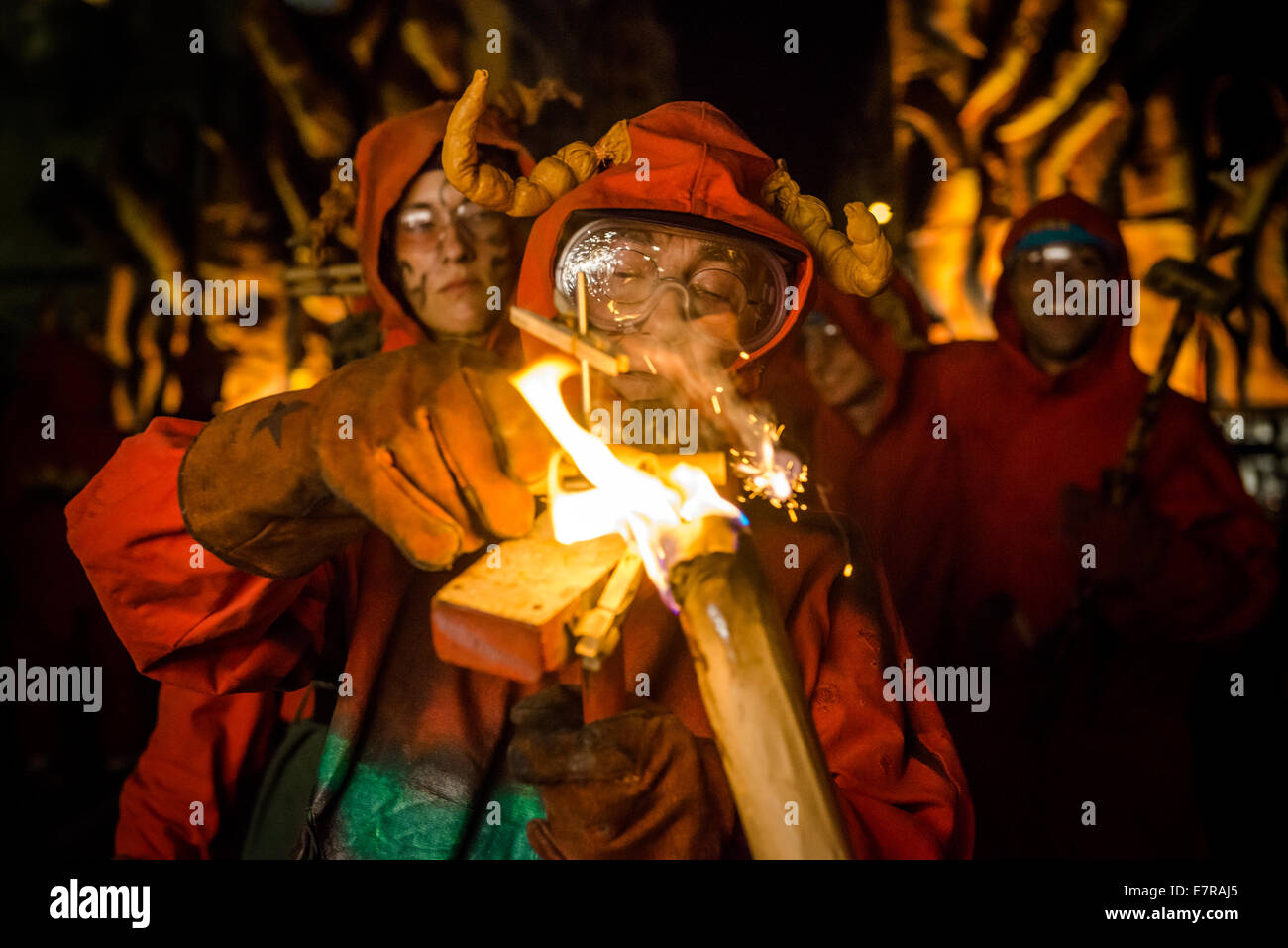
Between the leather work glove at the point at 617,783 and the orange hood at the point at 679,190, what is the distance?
2.09ft

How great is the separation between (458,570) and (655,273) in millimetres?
635

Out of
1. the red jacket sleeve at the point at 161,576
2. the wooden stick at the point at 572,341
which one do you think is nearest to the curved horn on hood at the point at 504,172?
the wooden stick at the point at 572,341

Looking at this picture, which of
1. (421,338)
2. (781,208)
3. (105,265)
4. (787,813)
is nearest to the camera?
(787,813)

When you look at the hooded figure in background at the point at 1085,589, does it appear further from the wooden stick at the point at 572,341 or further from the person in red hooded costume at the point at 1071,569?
the wooden stick at the point at 572,341

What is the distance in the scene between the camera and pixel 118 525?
1449 millimetres

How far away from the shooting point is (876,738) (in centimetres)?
156

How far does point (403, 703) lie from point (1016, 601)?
1.46 meters

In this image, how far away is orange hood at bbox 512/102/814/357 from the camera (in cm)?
159

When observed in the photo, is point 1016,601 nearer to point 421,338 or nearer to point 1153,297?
point 1153,297

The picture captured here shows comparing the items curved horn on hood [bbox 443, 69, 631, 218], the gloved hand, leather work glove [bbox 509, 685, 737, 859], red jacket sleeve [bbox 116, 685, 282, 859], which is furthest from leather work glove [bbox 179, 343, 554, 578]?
red jacket sleeve [bbox 116, 685, 282, 859]

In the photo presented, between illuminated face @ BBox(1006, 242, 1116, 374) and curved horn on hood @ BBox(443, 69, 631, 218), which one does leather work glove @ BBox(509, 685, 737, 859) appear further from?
illuminated face @ BBox(1006, 242, 1116, 374)

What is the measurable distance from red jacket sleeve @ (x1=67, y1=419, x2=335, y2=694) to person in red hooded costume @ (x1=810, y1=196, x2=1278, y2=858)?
1.45 m

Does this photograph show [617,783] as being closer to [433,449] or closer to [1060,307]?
[433,449]
